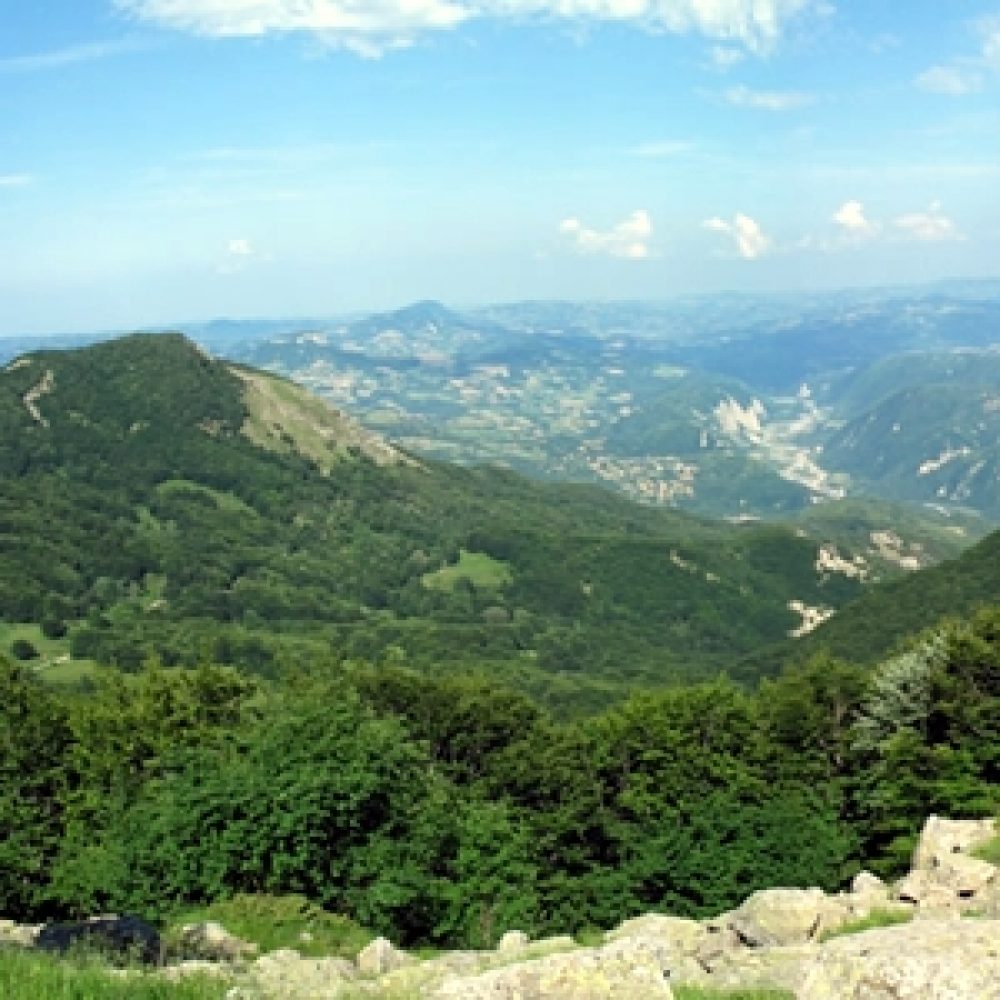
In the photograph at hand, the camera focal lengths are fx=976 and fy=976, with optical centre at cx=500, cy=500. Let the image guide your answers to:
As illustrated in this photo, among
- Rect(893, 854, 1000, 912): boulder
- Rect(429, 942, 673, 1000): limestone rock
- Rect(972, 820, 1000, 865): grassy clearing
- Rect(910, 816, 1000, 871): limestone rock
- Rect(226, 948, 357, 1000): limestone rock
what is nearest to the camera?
Rect(429, 942, 673, 1000): limestone rock

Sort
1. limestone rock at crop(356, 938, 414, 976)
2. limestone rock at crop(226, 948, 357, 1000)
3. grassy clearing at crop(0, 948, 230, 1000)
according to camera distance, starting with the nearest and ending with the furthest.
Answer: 1. grassy clearing at crop(0, 948, 230, 1000)
2. limestone rock at crop(226, 948, 357, 1000)
3. limestone rock at crop(356, 938, 414, 976)

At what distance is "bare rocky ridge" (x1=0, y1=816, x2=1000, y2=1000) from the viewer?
30.2 ft

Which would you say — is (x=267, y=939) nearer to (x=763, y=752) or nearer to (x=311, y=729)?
(x=311, y=729)

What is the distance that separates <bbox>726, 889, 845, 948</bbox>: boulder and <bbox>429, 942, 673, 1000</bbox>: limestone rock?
17.3 m

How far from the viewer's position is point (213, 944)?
85.4 ft

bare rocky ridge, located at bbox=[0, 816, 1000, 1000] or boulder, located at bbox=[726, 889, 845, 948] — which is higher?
bare rocky ridge, located at bbox=[0, 816, 1000, 1000]

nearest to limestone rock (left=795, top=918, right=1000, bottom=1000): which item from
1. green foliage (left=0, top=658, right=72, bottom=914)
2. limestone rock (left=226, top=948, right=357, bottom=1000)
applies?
limestone rock (left=226, top=948, right=357, bottom=1000)

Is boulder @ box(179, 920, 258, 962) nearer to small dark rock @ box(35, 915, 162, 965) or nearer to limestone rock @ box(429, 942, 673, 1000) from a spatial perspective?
small dark rock @ box(35, 915, 162, 965)

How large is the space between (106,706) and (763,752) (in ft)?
122

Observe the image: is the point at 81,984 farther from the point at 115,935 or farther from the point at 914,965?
the point at 115,935

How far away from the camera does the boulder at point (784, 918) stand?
2670 centimetres

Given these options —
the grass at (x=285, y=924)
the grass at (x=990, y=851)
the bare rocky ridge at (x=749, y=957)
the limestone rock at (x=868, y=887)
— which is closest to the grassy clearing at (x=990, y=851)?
the grass at (x=990, y=851)

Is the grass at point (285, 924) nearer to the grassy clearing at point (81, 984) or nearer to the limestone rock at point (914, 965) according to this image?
the grassy clearing at point (81, 984)

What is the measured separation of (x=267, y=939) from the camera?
30.4m
